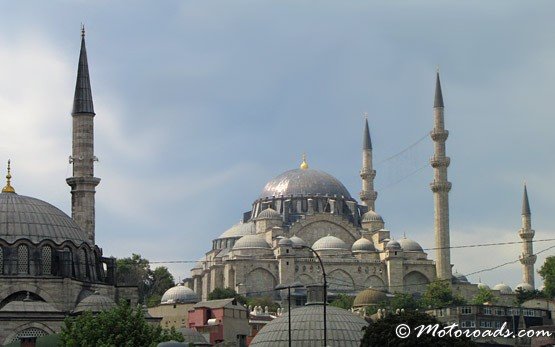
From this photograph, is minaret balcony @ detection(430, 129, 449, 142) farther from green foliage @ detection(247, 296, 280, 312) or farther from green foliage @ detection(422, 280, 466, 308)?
green foliage @ detection(247, 296, 280, 312)

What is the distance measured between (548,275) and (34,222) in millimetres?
63738

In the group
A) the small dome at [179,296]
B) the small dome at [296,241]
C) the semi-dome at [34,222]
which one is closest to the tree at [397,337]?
the semi-dome at [34,222]

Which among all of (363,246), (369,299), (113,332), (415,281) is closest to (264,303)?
(369,299)

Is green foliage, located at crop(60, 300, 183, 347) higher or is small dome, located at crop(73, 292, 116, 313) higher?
small dome, located at crop(73, 292, 116, 313)

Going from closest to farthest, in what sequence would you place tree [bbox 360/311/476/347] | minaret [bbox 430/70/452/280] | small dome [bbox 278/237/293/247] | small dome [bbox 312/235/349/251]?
tree [bbox 360/311/476/347], minaret [bbox 430/70/452/280], small dome [bbox 278/237/293/247], small dome [bbox 312/235/349/251]

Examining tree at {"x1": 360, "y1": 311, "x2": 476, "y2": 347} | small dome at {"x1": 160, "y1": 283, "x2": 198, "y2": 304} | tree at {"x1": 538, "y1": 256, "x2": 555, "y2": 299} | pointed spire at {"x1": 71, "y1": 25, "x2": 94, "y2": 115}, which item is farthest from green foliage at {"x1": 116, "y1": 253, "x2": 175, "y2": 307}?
tree at {"x1": 360, "y1": 311, "x2": 476, "y2": 347}

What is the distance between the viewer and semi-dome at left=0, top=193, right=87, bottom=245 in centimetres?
6131

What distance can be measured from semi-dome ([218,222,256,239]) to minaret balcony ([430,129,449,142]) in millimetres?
20998

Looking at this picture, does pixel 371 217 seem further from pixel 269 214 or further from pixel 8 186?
pixel 8 186

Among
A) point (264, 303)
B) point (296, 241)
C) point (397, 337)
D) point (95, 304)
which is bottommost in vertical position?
point (397, 337)

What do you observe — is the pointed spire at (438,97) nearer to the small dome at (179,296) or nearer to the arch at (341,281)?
the arch at (341,281)

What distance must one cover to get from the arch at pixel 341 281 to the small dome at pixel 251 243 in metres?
6.06

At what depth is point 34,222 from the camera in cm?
6212

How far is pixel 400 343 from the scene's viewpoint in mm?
47344
